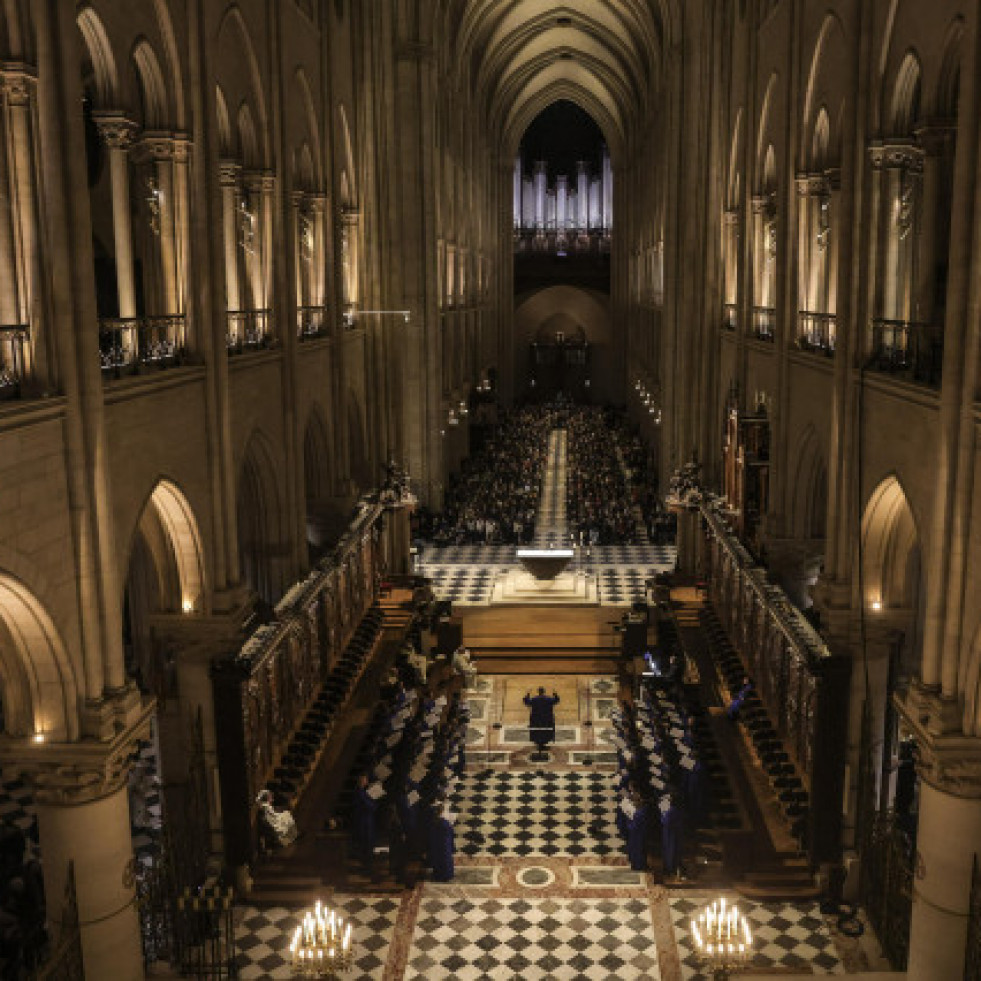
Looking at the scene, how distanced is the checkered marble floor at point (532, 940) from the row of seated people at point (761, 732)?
2.24 m

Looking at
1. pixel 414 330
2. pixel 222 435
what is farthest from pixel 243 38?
pixel 414 330

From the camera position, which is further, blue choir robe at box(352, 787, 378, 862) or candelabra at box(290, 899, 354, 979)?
blue choir robe at box(352, 787, 378, 862)

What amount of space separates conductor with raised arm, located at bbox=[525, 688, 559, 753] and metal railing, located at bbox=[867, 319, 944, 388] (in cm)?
780

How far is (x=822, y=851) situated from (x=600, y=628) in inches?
396

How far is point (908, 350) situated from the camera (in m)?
12.1

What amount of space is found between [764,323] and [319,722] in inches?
379

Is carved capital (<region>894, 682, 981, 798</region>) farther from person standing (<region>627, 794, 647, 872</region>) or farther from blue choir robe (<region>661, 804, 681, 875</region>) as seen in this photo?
person standing (<region>627, 794, 647, 872</region>)

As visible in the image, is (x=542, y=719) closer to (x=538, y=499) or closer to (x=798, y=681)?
(x=798, y=681)

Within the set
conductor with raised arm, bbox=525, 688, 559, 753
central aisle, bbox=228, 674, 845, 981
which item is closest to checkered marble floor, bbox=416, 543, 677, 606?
conductor with raised arm, bbox=525, 688, 559, 753

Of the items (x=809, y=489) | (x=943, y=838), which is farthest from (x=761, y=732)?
(x=943, y=838)

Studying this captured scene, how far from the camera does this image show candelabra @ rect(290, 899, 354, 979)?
10.5 meters

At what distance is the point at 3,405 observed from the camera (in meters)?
8.33

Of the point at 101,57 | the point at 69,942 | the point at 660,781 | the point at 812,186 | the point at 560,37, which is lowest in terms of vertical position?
the point at 660,781

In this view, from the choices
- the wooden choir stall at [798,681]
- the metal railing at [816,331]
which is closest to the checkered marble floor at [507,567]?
the wooden choir stall at [798,681]
